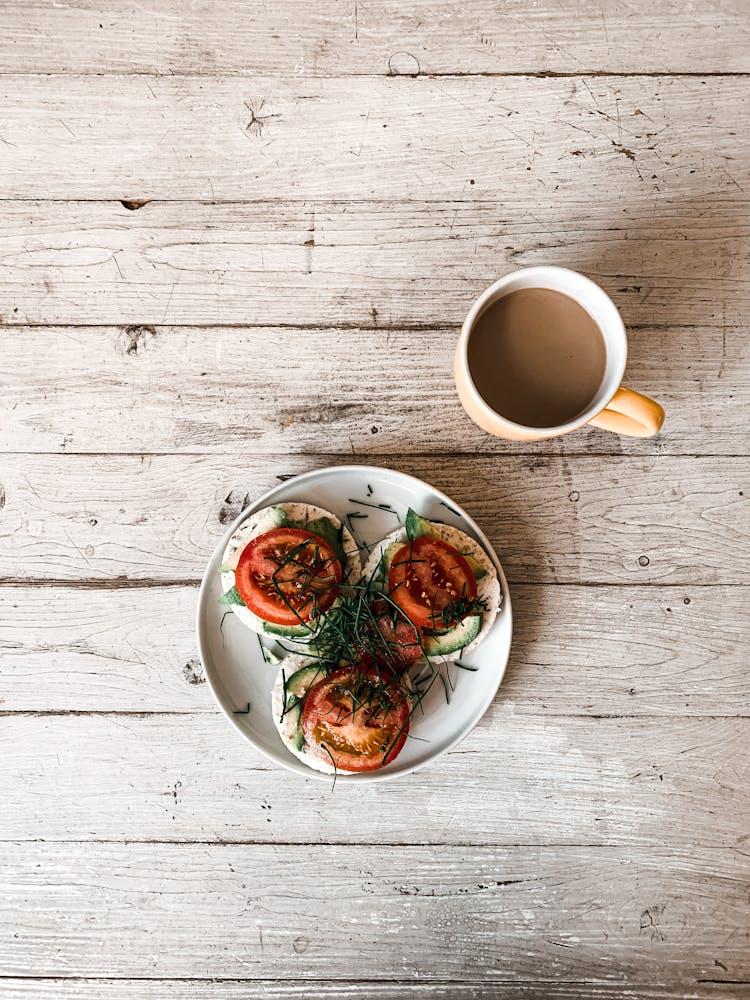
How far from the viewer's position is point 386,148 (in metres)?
1.11

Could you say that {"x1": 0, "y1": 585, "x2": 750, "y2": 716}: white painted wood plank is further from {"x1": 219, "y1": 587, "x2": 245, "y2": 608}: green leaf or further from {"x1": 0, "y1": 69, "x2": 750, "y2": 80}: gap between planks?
{"x1": 0, "y1": 69, "x2": 750, "y2": 80}: gap between planks

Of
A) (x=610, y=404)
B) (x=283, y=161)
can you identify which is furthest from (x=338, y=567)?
(x=283, y=161)

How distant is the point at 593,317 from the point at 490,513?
32 centimetres

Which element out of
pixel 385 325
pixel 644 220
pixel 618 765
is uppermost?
pixel 644 220

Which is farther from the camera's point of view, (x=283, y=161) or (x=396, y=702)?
(x=283, y=161)

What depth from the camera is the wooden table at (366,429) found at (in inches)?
43.5

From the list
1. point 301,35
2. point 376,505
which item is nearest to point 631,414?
point 376,505

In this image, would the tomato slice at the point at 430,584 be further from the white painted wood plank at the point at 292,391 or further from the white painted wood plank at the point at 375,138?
the white painted wood plank at the point at 375,138

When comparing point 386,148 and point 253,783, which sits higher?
point 386,148

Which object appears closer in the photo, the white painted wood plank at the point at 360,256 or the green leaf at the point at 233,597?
the green leaf at the point at 233,597

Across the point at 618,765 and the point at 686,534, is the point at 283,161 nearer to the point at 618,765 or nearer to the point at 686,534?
the point at 686,534

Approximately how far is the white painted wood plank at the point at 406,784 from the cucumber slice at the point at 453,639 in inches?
7.7

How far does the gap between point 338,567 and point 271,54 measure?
80 centimetres

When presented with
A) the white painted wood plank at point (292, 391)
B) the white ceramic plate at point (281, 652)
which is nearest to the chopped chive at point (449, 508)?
the white ceramic plate at point (281, 652)
